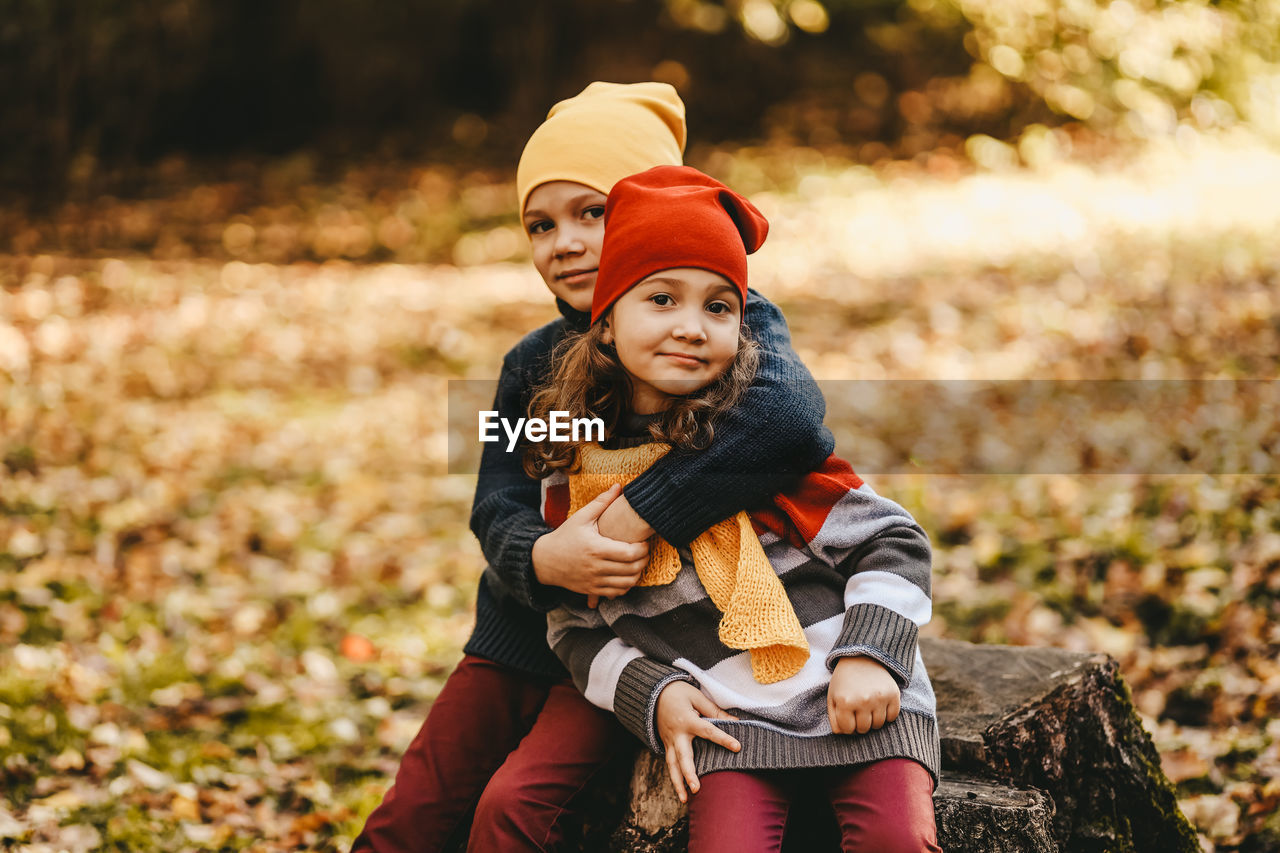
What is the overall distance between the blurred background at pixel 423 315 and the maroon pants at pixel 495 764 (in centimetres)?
93

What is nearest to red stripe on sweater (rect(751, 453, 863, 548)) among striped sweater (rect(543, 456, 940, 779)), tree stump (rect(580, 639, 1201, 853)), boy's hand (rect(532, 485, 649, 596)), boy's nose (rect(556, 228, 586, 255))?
striped sweater (rect(543, 456, 940, 779))

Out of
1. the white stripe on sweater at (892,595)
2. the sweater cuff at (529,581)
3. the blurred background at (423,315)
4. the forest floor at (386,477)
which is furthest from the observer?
the blurred background at (423,315)

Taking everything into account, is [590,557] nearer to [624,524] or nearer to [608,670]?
[624,524]

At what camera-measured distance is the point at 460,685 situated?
2510 mm

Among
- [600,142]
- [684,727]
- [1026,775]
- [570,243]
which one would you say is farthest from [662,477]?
[1026,775]

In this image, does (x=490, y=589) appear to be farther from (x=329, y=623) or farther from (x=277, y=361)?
(x=277, y=361)

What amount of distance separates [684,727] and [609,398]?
0.67 m

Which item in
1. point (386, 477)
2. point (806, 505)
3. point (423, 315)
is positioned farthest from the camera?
→ point (423, 315)

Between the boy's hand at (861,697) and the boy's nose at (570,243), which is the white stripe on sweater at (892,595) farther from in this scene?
the boy's nose at (570,243)

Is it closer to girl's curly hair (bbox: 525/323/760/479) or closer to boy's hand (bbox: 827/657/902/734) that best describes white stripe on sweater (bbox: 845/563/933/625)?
boy's hand (bbox: 827/657/902/734)

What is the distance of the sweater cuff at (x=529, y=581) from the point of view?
2205 millimetres

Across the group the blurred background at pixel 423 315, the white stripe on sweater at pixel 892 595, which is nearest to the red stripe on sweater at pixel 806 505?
the white stripe on sweater at pixel 892 595

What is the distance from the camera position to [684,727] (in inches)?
79.2

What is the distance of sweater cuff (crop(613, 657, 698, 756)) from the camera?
80.3 inches
